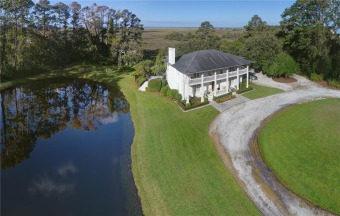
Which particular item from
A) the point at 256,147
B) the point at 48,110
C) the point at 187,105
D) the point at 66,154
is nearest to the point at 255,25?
the point at 187,105

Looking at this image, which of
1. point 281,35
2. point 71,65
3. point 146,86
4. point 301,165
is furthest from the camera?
point 71,65

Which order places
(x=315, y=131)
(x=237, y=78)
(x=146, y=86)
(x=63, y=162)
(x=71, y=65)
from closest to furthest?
(x=63, y=162)
(x=315, y=131)
(x=237, y=78)
(x=146, y=86)
(x=71, y=65)

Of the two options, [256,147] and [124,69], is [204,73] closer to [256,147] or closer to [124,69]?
[256,147]

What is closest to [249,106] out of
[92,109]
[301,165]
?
[301,165]

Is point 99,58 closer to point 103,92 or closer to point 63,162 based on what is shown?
point 103,92

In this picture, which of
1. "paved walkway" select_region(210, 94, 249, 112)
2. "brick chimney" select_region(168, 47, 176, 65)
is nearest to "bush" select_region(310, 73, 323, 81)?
"paved walkway" select_region(210, 94, 249, 112)
